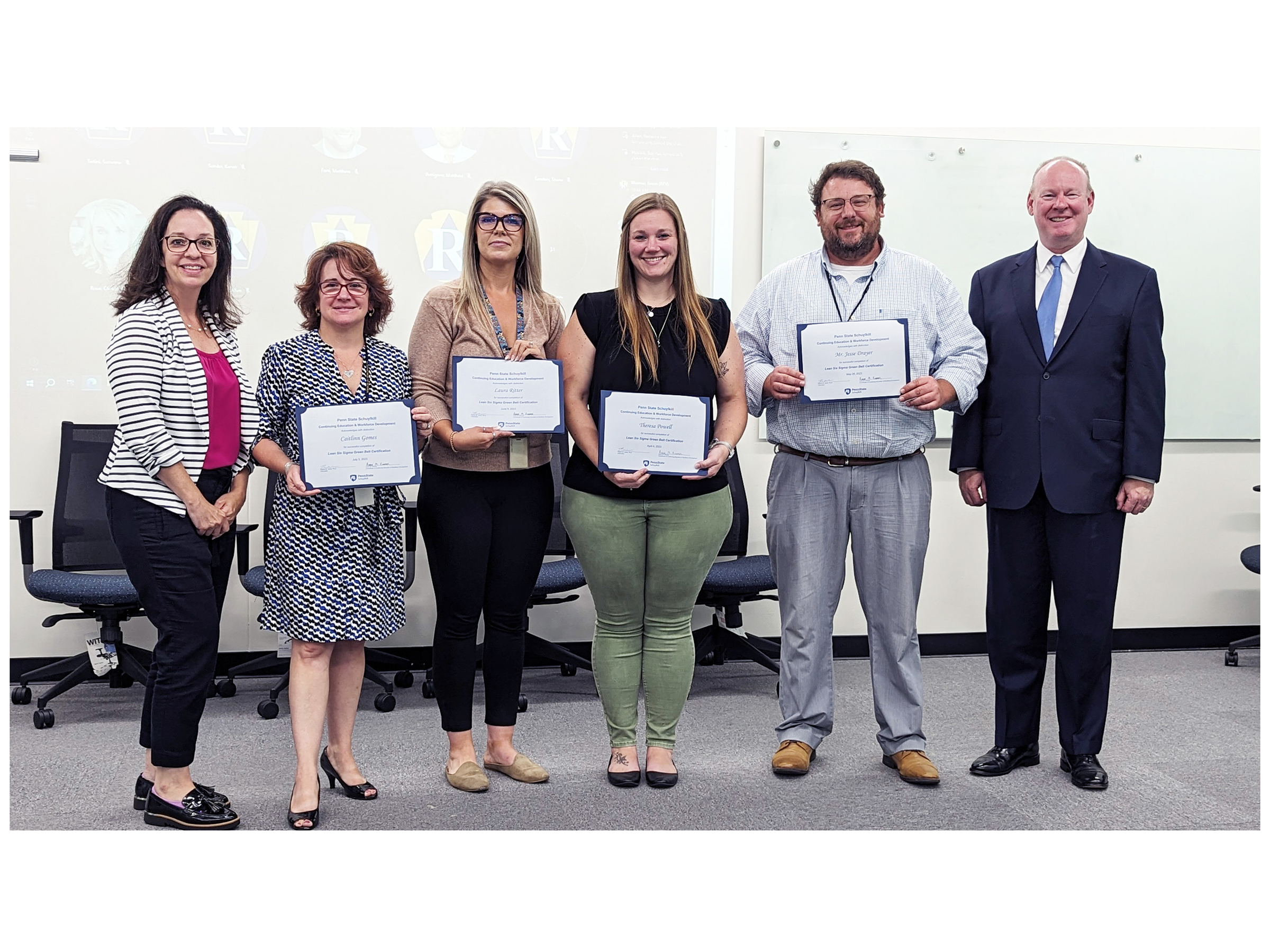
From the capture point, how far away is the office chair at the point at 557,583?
145 inches

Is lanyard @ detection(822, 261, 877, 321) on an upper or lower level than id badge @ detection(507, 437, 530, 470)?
upper

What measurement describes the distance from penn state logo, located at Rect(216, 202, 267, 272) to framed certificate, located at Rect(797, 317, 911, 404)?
2.47 meters

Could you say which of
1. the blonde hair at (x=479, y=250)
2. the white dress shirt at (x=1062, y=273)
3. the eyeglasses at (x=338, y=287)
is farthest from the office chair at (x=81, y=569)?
the white dress shirt at (x=1062, y=273)

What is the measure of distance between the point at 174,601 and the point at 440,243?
2242 mm

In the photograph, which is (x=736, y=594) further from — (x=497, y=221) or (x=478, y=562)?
(x=497, y=221)

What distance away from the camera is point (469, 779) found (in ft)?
8.43

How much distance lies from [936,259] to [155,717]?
138 inches

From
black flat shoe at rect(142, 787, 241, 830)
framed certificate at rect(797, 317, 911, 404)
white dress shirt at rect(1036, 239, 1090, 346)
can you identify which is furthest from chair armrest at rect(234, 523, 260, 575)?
white dress shirt at rect(1036, 239, 1090, 346)

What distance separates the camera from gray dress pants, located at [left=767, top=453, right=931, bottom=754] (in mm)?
2678

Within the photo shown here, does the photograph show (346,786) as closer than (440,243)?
Yes

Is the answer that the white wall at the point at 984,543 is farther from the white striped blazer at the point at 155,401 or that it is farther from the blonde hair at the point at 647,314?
the white striped blazer at the point at 155,401

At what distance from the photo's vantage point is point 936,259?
4320 mm

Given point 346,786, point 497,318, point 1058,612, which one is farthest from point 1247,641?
point 346,786

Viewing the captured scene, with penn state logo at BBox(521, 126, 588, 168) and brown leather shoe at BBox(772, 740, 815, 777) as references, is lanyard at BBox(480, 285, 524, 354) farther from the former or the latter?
penn state logo at BBox(521, 126, 588, 168)
